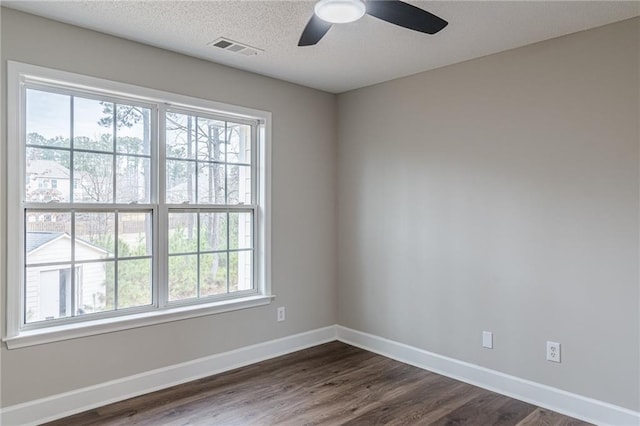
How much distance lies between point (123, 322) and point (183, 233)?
2.58 feet

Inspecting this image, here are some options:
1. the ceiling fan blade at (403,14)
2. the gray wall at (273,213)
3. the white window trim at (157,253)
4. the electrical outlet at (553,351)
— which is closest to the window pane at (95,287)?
the white window trim at (157,253)

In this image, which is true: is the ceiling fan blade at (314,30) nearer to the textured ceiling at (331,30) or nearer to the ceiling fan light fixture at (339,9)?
the ceiling fan light fixture at (339,9)

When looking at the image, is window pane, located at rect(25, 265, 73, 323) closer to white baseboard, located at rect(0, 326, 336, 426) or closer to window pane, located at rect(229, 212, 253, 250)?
white baseboard, located at rect(0, 326, 336, 426)

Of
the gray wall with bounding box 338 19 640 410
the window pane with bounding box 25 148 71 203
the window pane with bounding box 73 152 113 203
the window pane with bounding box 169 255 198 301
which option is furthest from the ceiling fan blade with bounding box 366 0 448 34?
the window pane with bounding box 169 255 198 301

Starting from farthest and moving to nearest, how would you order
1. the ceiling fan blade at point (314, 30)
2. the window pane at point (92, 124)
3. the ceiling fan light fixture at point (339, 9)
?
the window pane at point (92, 124) < the ceiling fan blade at point (314, 30) < the ceiling fan light fixture at point (339, 9)

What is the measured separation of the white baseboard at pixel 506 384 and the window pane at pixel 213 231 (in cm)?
165

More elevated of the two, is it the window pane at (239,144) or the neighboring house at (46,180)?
the window pane at (239,144)

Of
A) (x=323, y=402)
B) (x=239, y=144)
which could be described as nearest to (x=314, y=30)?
(x=239, y=144)

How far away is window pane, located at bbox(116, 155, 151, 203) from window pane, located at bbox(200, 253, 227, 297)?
2.32 ft

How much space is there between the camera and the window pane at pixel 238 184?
3.72 m

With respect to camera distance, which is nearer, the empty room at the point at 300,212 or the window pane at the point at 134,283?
the empty room at the point at 300,212

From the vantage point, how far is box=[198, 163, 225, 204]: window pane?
352 cm

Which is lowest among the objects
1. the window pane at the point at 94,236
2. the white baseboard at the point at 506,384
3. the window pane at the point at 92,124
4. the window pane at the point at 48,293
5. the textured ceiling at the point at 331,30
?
the white baseboard at the point at 506,384

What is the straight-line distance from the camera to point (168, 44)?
3109 mm
